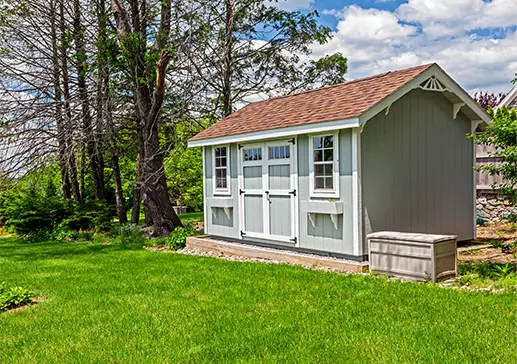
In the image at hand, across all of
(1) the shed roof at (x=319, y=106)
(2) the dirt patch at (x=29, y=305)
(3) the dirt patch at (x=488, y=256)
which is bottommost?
(2) the dirt patch at (x=29, y=305)

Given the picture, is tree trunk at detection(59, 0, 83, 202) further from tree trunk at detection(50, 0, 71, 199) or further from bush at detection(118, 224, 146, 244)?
bush at detection(118, 224, 146, 244)

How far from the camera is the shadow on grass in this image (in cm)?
1134

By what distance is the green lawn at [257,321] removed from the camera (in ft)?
13.4

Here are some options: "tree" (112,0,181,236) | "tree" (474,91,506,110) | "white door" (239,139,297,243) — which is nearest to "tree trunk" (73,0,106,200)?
"tree" (112,0,181,236)

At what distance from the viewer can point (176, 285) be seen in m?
7.00

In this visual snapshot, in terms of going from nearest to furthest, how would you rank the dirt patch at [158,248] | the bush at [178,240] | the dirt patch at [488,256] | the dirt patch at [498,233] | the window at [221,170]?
the dirt patch at [488,256] < the dirt patch at [498,233] < the window at [221,170] < the dirt patch at [158,248] < the bush at [178,240]

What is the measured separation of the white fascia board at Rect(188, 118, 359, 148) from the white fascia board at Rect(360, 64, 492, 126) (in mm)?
305

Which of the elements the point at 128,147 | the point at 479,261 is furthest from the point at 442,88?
the point at 128,147

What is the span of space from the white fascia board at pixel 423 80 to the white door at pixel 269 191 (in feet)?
5.81

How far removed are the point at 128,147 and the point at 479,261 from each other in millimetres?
11974

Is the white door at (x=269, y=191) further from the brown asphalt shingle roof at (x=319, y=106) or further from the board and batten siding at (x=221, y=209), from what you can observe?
the brown asphalt shingle roof at (x=319, y=106)

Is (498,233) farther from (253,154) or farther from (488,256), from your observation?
(253,154)

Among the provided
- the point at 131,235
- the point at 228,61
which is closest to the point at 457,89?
the point at 228,61

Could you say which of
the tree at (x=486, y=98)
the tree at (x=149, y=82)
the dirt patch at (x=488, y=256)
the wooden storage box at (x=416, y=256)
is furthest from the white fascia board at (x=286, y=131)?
the tree at (x=486, y=98)
